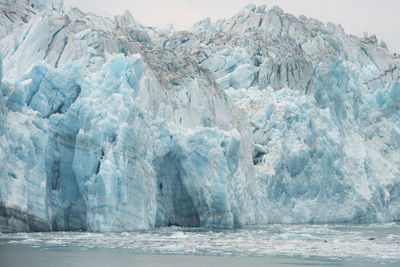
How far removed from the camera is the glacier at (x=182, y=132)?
20672 mm

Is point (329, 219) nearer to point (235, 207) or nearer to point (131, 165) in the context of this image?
point (235, 207)

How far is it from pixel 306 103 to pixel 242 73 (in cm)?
530

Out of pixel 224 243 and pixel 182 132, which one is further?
pixel 182 132

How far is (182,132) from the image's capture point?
25078 millimetres

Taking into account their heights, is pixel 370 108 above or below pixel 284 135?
above

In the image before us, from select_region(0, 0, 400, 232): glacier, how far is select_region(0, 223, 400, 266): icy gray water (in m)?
1.37

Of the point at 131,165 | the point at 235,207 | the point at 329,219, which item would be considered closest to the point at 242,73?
the point at 329,219

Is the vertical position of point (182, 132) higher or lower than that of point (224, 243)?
higher

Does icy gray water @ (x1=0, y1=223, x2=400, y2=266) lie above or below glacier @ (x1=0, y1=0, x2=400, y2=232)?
below

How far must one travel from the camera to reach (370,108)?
121ft

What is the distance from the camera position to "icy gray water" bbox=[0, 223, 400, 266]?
17.1 m

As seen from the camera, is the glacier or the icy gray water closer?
the icy gray water

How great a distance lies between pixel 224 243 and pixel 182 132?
6.81 meters

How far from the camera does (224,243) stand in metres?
19.4
